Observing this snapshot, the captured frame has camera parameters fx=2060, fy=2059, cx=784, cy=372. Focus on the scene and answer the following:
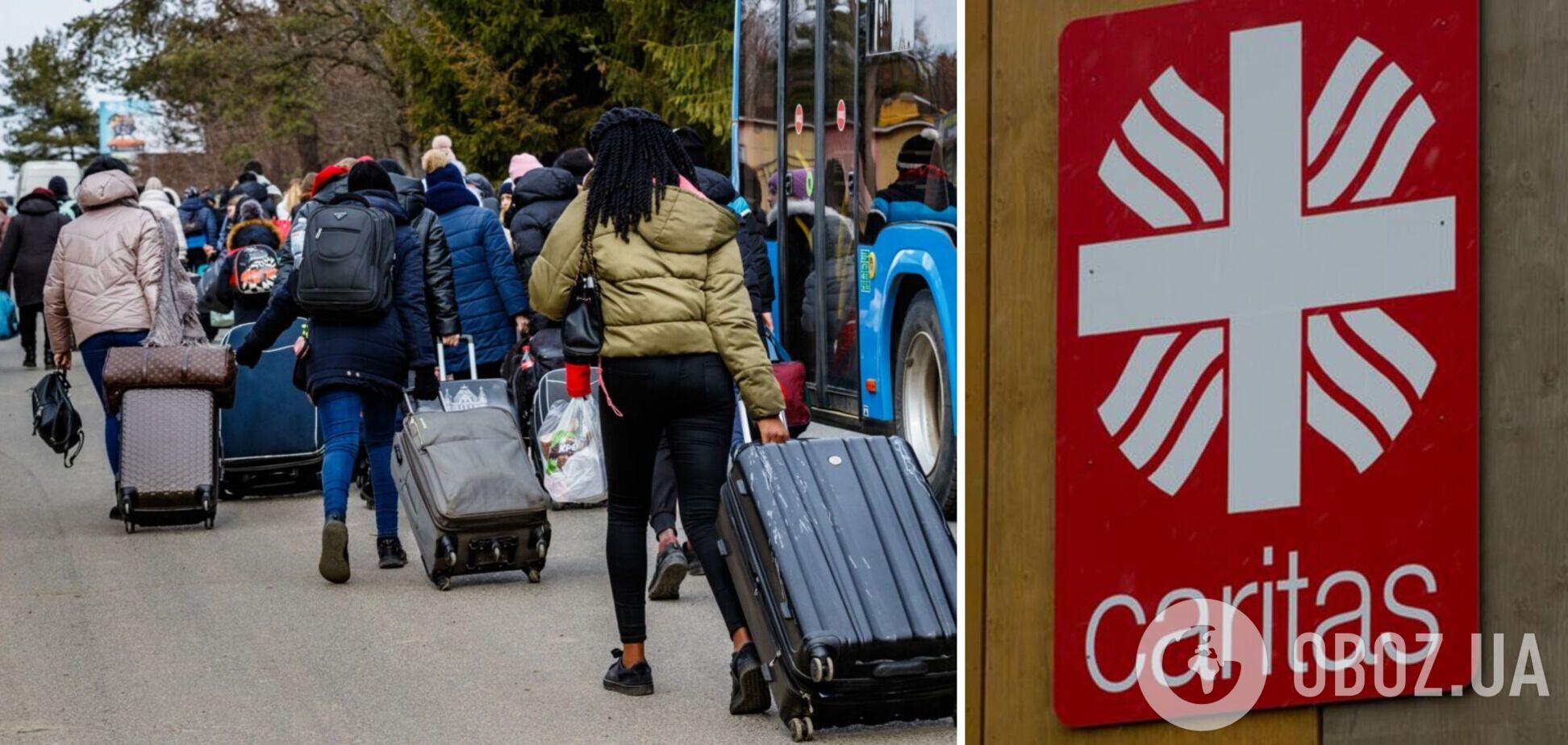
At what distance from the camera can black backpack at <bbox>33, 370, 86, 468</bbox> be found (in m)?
11.2

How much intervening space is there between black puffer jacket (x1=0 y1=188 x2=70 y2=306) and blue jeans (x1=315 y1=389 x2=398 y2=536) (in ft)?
35.0

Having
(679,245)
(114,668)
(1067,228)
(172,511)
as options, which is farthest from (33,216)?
(1067,228)

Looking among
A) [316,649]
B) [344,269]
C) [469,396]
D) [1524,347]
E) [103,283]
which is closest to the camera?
[1524,347]

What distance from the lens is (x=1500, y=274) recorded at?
4.02 metres

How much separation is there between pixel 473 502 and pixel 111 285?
11.7 feet

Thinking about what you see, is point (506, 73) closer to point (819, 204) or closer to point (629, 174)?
point (819, 204)

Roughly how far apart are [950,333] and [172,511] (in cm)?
402

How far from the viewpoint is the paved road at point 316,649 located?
6344 millimetres

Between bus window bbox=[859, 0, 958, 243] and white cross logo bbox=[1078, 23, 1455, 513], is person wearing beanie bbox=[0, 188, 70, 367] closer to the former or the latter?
bus window bbox=[859, 0, 958, 243]

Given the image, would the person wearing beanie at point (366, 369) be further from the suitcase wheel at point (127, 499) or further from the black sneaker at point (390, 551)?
→ the suitcase wheel at point (127, 499)

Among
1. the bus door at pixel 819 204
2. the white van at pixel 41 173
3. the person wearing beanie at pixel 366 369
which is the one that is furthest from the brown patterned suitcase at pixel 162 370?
the white van at pixel 41 173

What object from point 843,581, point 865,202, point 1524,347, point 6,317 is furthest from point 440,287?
point 6,317

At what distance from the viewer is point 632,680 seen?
666 centimetres

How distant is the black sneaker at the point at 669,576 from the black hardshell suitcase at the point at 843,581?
6.35 ft
